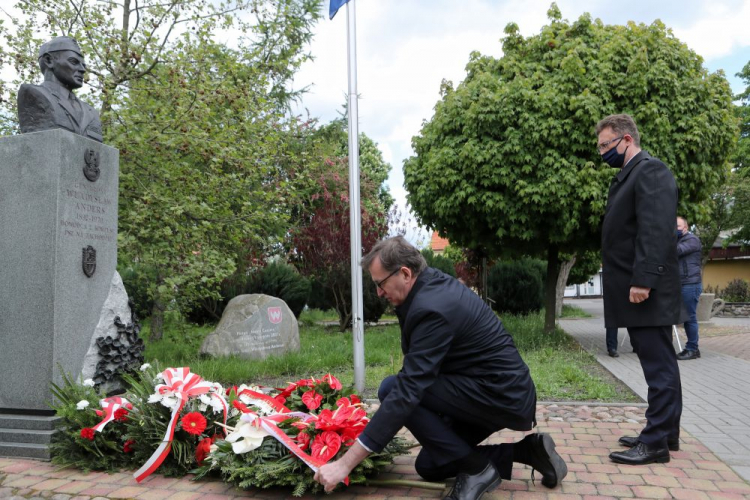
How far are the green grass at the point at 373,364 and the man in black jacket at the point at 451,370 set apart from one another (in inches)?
106

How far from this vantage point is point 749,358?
8.03 meters

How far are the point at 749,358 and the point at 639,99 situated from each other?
3.90 metres

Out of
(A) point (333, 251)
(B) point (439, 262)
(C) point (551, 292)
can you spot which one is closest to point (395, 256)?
(C) point (551, 292)

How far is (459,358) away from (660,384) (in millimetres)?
1413

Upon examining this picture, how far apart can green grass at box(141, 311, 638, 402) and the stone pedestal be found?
2.88ft

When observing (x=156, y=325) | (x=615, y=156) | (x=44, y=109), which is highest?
(x=44, y=109)

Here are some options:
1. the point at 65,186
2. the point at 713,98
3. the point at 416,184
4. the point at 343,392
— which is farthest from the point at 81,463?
the point at 713,98

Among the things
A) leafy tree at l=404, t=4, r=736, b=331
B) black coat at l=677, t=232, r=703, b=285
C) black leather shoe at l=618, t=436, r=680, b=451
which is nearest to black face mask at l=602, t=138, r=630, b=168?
black leather shoe at l=618, t=436, r=680, b=451

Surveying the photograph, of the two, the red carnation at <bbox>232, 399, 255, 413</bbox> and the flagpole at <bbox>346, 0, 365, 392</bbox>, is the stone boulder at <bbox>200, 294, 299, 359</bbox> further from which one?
the red carnation at <bbox>232, 399, 255, 413</bbox>

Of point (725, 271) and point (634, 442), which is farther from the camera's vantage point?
point (725, 271)

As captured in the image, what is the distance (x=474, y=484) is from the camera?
2719 millimetres

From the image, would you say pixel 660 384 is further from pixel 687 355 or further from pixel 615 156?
pixel 687 355

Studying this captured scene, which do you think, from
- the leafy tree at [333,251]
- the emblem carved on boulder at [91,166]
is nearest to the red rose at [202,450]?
the emblem carved on boulder at [91,166]

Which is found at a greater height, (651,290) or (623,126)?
(623,126)
